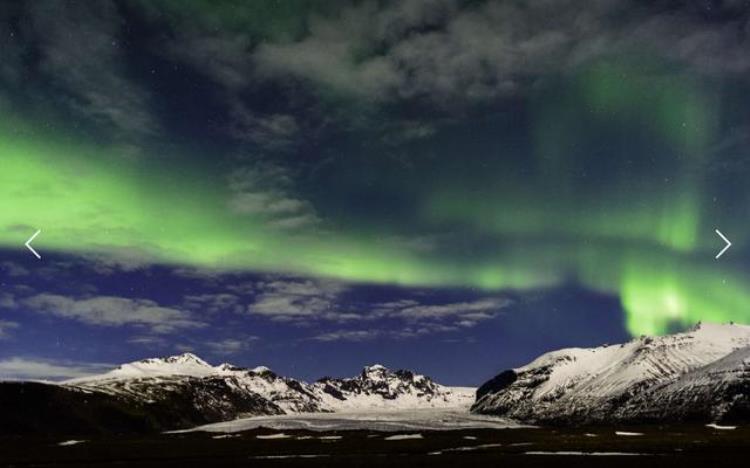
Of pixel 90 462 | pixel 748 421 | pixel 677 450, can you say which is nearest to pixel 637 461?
pixel 677 450

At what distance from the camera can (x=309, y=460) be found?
8719 centimetres

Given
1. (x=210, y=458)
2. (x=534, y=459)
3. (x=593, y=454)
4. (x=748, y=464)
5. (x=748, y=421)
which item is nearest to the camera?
(x=748, y=464)

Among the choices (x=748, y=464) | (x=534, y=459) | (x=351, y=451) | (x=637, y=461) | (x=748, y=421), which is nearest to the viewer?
(x=748, y=464)

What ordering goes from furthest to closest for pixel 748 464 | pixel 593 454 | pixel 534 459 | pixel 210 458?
pixel 210 458 < pixel 593 454 < pixel 534 459 < pixel 748 464

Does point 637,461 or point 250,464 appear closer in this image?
point 637,461

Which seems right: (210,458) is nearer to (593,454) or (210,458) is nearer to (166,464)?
(166,464)

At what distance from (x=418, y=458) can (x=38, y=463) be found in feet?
186

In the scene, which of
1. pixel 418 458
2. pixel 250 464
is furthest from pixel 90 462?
pixel 418 458

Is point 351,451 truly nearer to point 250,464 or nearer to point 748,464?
point 250,464

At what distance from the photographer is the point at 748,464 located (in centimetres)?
6538

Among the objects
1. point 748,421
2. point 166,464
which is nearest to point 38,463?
point 166,464

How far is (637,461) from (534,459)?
1250cm

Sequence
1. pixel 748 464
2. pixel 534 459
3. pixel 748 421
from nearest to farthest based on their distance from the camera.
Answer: pixel 748 464
pixel 534 459
pixel 748 421

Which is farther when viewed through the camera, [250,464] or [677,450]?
[677,450]
